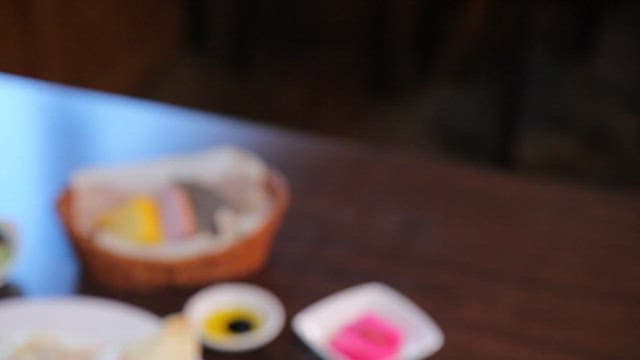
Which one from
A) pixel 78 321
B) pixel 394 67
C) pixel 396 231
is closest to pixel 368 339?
pixel 396 231

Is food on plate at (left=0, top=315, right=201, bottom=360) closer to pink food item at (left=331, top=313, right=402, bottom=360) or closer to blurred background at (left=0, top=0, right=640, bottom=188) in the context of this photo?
pink food item at (left=331, top=313, right=402, bottom=360)

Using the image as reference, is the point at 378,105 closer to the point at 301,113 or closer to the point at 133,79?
the point at 301,113

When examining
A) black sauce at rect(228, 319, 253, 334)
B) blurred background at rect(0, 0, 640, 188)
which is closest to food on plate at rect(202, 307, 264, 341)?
black sauce at rect(228, 319, 253, 334)

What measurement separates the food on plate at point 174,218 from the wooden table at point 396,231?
3cm

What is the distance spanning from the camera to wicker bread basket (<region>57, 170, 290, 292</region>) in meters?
0.97

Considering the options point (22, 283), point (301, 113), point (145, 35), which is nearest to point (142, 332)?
point (22, 283)

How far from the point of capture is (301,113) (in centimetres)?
236

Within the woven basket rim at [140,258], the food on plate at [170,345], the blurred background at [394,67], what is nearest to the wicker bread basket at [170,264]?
the woven basket rim at [140,258]

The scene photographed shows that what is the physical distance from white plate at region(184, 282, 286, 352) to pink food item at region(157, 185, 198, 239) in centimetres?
7

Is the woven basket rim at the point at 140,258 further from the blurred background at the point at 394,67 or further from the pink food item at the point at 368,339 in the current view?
the blurred background at the point at 394,67

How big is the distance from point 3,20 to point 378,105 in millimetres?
859

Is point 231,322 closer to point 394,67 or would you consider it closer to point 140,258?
point 140,258

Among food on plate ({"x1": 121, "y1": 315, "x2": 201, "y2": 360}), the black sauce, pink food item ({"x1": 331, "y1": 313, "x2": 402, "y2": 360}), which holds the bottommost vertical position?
the black sauce

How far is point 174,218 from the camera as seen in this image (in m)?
1.03
